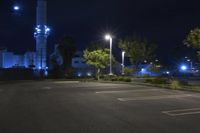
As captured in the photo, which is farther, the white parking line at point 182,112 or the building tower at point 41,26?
the building tower at point 41,26

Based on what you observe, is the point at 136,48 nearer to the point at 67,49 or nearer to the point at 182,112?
the point at 67,49

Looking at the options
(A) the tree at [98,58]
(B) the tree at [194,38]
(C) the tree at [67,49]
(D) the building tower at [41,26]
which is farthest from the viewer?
(D) the building tower at [41,26]

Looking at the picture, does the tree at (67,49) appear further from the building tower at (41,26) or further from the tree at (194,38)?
the tree at (194,38)

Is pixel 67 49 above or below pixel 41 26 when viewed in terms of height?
below

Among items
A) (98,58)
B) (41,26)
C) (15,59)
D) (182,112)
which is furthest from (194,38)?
(15,59)

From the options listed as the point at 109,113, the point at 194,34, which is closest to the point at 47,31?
the point at 194,34

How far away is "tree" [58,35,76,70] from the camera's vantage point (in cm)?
7138

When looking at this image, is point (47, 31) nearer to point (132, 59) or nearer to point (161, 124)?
point (132, 59)

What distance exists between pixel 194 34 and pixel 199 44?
3.03 ft

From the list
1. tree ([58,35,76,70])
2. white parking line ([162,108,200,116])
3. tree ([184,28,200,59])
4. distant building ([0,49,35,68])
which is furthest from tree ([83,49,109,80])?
distant building ([0,49,35,68])

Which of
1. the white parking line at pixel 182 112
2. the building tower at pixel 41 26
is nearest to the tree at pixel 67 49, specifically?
the building tower at pixel 41 26

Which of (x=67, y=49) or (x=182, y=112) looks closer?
(x=182, y=112)

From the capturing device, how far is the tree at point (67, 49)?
71375 millimetres

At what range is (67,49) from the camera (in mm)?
71812
